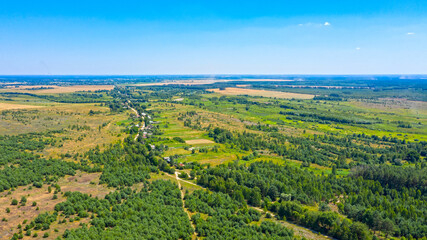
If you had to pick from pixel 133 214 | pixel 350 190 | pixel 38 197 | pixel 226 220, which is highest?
pixel 133 214

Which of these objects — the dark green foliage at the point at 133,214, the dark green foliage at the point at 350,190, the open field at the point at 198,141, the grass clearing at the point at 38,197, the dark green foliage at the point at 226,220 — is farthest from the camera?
the open field at the point at 198,141

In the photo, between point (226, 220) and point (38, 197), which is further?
point (38, 197)

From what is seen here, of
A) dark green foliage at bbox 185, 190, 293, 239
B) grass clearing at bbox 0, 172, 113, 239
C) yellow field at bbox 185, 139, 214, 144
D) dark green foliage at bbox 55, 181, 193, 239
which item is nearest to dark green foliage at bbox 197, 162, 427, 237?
dark green foliage at bbox 185, 190, 293, 239

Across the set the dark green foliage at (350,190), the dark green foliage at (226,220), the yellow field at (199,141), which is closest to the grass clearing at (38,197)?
the dark green foliage at (226,220)

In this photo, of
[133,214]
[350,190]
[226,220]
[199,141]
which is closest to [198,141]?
[199,141]

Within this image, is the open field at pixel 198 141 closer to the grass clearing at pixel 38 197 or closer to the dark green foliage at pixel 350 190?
the dark green foliage at pixel 350 190

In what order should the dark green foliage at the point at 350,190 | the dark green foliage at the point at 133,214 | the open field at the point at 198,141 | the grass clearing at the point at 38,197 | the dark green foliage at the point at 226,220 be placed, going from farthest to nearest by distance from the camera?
1. the open field at the point at 198,141
2. the dark green foliage at the point at 350,190
3. the grass clearing at the point at 38,197
4. the dark green foliage at the point at 226,220
5. the dark green foliage at the point at 133,214

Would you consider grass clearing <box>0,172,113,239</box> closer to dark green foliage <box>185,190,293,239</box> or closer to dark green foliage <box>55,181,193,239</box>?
dark green foliage <box>55,181,193,239</box>

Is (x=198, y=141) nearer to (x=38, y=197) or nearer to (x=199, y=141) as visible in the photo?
(x=199, y=141)

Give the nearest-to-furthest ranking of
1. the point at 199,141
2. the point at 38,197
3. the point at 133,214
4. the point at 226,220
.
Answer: the point at 133,214 < the point at 226,220 < the point at 38,197 < the point at 199,141

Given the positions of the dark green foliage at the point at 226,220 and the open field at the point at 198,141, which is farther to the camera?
the open field at the point at 198,141

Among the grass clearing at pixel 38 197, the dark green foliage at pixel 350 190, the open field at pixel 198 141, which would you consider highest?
the grass clearing at pixel 38 197

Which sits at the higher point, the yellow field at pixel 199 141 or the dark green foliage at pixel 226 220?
the yellow field at pixel 199 141
